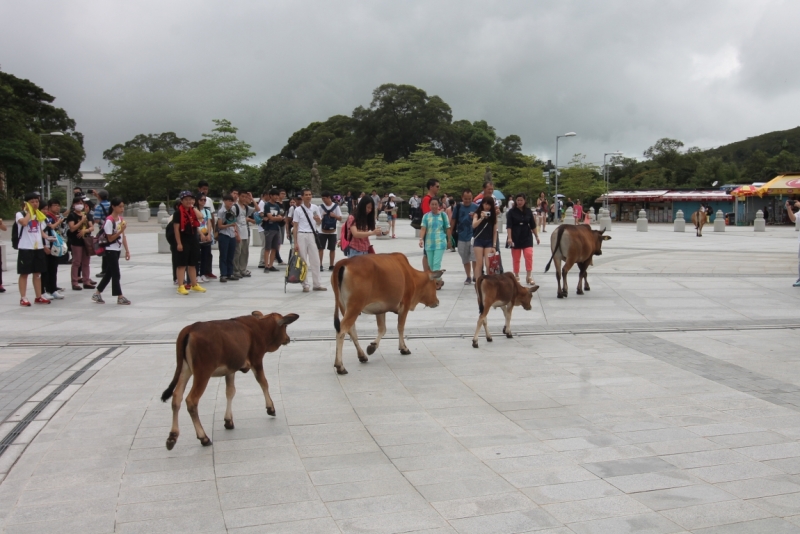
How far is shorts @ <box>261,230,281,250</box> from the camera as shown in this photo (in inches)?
645

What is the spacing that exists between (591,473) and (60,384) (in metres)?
5.06

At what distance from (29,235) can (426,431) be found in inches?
337

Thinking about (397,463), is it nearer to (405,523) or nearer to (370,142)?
(405,523)

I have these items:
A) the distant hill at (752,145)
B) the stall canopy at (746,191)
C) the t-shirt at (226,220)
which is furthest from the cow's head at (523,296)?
the distant hill at (752,145)

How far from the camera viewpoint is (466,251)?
1348 cm

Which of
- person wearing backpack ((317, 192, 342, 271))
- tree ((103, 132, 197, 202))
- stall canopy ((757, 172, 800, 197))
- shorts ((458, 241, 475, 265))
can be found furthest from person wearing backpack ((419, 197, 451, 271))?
tree ((103, 132, 197, 202))

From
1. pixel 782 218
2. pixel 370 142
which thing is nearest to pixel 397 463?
pixel 782 218

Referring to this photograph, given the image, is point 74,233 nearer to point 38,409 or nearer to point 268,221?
point 268,221

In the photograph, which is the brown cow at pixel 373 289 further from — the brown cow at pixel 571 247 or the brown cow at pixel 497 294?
the brown cow at pixel 571 247

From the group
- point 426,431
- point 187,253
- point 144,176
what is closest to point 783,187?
point 187,253

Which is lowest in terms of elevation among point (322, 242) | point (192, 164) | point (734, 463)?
point (734, 463)

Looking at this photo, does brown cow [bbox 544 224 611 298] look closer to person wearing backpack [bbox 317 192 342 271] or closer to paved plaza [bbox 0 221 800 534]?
paved plaza [bbox 0 221 800 534]

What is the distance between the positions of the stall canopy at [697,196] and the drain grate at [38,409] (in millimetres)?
53825

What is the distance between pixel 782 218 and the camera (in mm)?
48219
